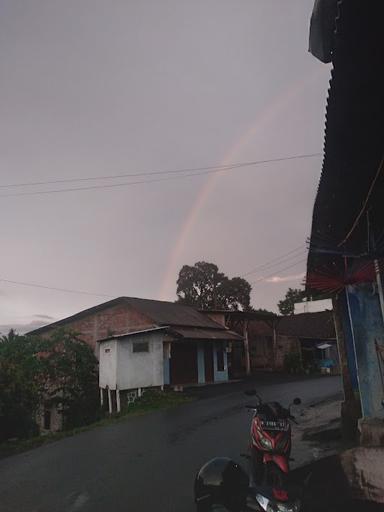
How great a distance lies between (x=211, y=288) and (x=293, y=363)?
17.5m

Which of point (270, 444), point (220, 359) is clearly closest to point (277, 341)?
point (220, 359)

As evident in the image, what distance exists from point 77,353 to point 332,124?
67.3 feet

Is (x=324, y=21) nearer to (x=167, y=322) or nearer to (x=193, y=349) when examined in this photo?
(x=167, y=322)

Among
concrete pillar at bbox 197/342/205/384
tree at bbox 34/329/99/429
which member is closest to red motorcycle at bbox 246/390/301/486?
tree at bbox 34/329/99/429

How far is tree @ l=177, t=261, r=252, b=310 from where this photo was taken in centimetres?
4500

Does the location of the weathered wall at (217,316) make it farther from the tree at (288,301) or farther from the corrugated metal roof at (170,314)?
the tree at (288,301)

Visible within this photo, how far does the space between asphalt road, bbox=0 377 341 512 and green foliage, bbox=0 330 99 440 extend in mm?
5632

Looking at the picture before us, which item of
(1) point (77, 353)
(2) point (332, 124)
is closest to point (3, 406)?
(1) point (77, 353)

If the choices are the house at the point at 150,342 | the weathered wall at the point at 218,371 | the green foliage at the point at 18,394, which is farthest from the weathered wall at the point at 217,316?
the green foliage at the point at 18,394

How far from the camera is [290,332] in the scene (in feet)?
116

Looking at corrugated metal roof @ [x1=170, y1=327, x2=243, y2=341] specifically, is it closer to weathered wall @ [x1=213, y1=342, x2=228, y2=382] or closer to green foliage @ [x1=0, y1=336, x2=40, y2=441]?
weathered wall @ [x1=213, y1=342, x2=228, y2=382]

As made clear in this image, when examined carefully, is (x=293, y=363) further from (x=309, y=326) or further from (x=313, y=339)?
(x=309, y=326)

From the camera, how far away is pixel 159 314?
24.3 meters

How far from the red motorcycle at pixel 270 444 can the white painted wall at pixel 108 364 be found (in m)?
14.6
